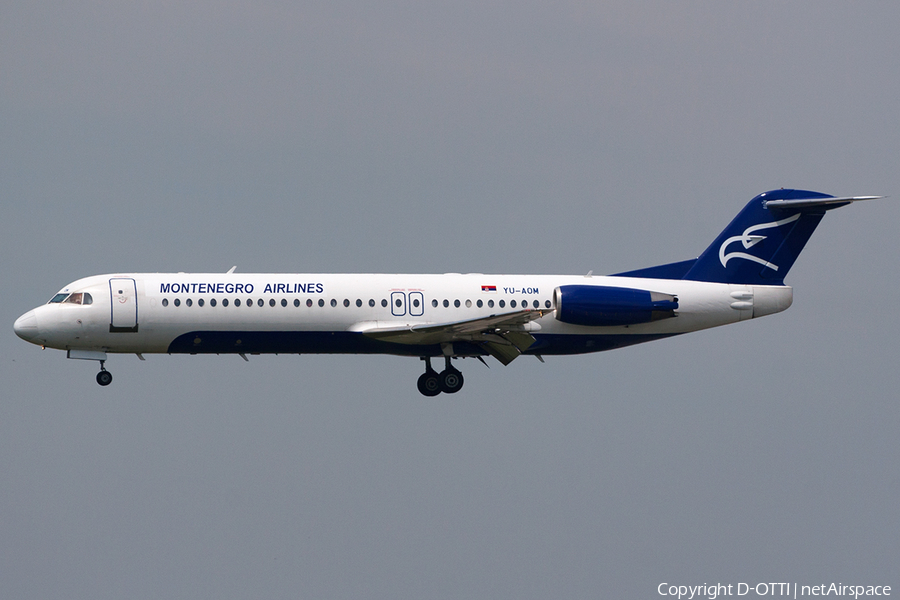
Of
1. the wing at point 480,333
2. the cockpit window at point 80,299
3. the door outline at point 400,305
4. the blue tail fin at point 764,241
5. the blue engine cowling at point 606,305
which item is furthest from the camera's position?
the blue tail fin at point 764,241

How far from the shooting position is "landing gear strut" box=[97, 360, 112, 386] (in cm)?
3859

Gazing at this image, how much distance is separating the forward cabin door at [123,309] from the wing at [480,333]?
22.0 feet

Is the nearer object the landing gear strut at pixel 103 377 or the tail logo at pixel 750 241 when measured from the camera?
the landing gear strut at pixel 103 377

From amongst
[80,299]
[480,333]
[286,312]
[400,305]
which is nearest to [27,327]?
[80,299]

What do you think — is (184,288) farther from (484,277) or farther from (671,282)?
(671,282)

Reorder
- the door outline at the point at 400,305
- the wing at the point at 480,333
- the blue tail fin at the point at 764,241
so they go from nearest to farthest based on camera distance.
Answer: the wing at the point at 480,333, the door outline at the point at 400,305, the blue tail fin at the point at 764,241

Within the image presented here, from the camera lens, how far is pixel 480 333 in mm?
39000

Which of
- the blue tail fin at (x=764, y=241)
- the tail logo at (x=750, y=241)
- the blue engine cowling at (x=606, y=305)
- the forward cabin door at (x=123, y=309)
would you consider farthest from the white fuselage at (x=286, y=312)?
the tail logo at (x=750, y=241)

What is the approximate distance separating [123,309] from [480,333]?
10.9 metres

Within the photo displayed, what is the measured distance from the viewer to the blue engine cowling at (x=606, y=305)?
130 ft

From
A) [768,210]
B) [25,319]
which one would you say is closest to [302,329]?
[25,319]

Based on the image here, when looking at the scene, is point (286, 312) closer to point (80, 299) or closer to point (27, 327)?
point (80, 299)

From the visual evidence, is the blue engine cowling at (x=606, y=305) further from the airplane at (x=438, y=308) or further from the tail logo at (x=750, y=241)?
the tail logo at (x=750, y=241)

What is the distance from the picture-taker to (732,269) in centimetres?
4209
